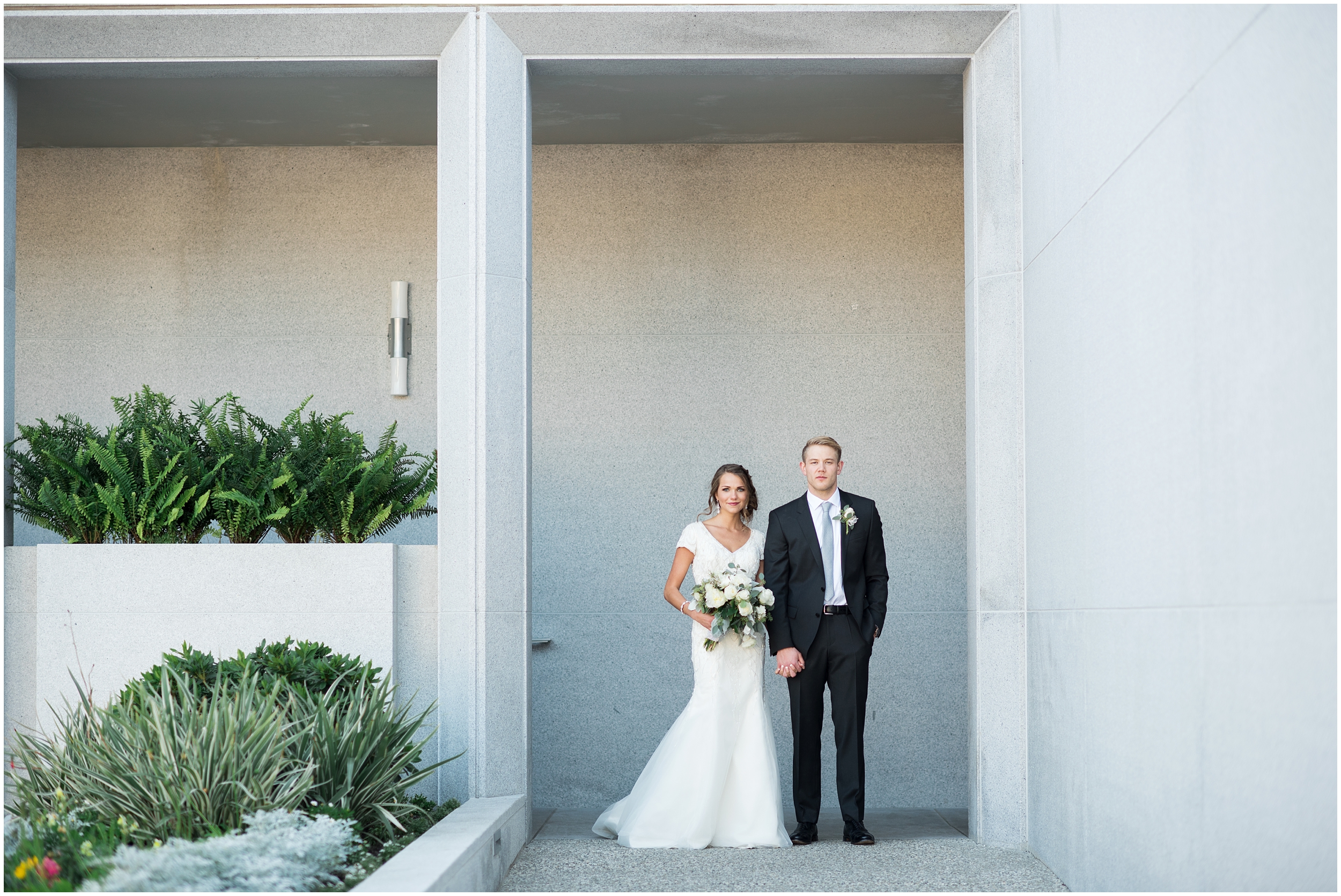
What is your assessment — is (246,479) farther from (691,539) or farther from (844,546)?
(844,546)

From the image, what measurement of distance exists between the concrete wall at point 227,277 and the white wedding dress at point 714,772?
324 cm

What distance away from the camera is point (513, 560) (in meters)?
6.12

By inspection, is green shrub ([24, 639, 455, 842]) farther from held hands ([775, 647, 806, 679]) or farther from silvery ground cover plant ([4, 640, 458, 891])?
held hands ([775, 647, 806, 679])

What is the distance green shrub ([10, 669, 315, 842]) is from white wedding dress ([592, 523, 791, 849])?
1771mm

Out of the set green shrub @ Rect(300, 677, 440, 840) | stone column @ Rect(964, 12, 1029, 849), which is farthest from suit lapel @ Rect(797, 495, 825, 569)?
green shrub @ Rect(300, 677, 440, 840)

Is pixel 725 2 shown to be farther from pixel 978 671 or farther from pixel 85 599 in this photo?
pixel 85 599

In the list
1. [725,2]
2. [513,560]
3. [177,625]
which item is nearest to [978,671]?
[513,560]

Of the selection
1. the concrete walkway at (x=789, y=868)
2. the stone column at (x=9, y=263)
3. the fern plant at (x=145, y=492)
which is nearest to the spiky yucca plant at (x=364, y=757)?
the concrete walkway at (x=789, y=868)

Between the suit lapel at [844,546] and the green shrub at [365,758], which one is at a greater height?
the suit lapel at [844,546]

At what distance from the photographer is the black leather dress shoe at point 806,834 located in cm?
592

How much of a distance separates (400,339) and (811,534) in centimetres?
371

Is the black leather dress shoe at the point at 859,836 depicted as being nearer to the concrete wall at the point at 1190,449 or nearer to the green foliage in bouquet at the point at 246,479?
the concrete wall at the point at 1190,449

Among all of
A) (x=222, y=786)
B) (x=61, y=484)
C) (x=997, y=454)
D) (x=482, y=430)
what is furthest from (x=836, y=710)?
(x=61, y=484)

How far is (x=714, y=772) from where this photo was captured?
5832mm
